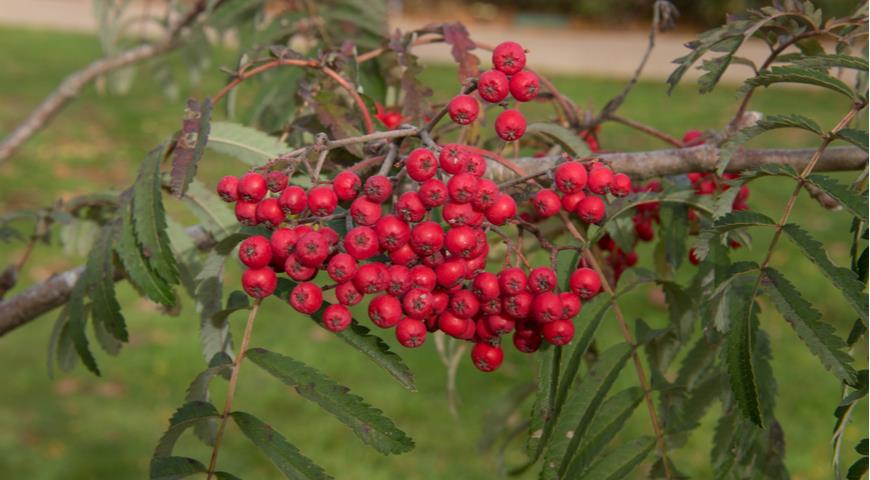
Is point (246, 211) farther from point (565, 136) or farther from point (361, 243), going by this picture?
point (565, 136)

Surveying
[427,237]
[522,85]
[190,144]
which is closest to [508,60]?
[522,85]

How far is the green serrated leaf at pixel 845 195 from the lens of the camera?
49.0 inches

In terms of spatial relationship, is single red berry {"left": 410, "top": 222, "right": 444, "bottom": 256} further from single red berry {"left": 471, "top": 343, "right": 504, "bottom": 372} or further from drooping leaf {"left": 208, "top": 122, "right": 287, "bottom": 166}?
drooping leaf {"left": 208, "top": 122, "right": 287, "bottom": 166}

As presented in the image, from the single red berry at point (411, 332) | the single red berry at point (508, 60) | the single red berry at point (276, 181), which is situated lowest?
the single red berry at point (411, 332)

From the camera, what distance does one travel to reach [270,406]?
17.5 ft

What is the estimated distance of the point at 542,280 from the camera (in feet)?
4.27

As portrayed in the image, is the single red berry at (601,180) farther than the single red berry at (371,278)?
Yes

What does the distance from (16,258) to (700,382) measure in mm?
6477

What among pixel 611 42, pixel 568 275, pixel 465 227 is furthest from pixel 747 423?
pixel 611 42

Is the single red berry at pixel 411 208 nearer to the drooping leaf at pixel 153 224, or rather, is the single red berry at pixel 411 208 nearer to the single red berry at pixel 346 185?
the single red berry at pixel 346 185

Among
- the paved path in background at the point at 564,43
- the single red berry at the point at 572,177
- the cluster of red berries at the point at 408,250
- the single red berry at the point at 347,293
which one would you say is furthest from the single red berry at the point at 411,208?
the paved path in background at the point at 564,43

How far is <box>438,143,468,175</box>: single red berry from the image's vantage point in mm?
1227

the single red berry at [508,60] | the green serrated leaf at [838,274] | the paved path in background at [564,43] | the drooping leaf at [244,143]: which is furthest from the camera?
the paved path in background at [564,43]

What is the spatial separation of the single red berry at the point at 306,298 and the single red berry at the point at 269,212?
0.09 m
